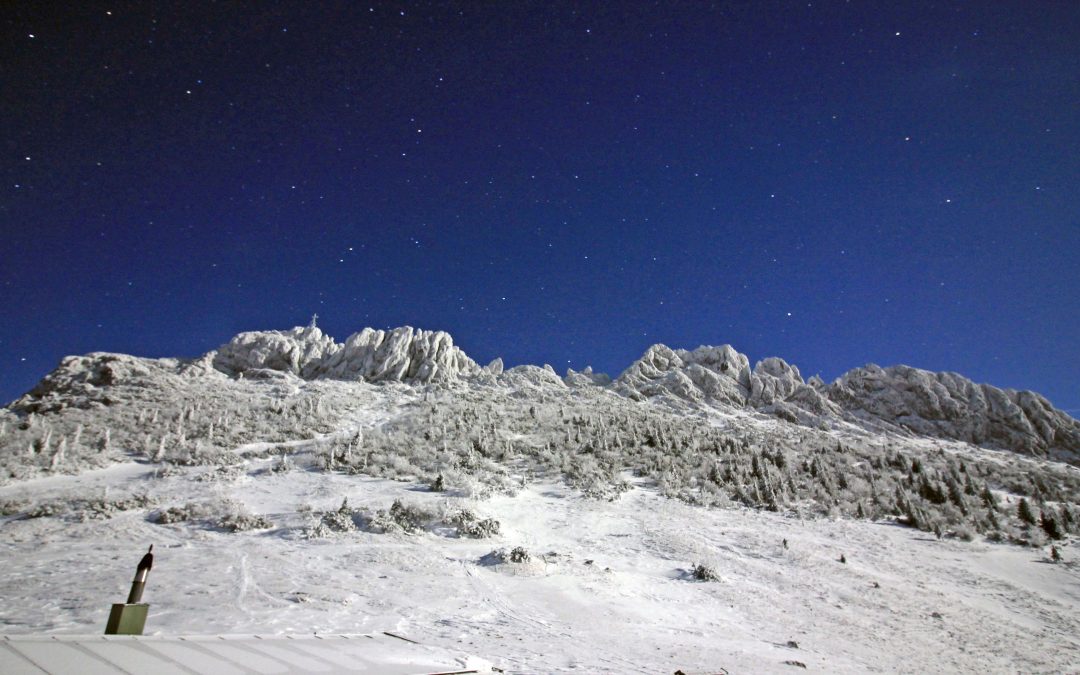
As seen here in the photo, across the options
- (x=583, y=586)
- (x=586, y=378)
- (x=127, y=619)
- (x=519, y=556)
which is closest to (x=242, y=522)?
(x=519, y=556)

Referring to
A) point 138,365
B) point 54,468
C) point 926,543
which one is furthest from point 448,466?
point 138,365

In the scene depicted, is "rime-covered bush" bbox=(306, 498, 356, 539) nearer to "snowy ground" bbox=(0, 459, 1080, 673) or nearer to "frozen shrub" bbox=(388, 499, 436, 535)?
"snowy ground" bbox=(0, 459, 1080, 673)

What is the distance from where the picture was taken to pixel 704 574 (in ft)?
51.8

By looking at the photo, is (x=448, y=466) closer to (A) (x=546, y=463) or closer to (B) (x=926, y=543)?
(A) (x=546, y=463)

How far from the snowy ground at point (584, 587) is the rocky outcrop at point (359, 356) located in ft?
132

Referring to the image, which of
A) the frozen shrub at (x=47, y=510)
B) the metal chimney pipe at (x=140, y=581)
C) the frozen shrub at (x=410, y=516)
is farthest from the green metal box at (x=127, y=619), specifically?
the frozen shrub at (x=47, y=510)

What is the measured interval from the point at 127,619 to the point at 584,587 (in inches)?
450

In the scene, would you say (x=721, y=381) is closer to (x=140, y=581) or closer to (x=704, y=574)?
(x=704, y=574)

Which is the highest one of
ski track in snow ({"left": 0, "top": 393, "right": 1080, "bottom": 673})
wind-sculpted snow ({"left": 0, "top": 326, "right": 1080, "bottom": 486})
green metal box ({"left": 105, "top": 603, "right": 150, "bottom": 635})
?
wind-sculpted snow ({"left": 0, "top": 326, "right": 1080, "bottom": 486})

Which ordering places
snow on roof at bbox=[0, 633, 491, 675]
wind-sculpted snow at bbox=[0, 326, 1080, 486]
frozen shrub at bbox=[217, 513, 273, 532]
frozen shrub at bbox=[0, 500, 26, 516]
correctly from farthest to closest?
wind-sculpted snow at bbox=[0, 326, 1080, 486], frozen shrub at bbox=[0, 500, 26, 516], frozen shrub at bbox=[217, 513, 273, 532], snow on roof at bbox=[0, 633, 491, 675]

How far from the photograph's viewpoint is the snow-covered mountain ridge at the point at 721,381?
5750cm

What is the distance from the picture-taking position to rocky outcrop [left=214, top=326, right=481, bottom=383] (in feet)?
207

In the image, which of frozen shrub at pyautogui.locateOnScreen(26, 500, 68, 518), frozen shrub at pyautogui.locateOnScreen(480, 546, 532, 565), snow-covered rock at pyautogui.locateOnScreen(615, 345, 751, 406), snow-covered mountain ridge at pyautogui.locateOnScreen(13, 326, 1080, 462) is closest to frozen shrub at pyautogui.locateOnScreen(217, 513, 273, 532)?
frozen shrub at pyautogui.locateOnScreen(26, 500, 68, 518)

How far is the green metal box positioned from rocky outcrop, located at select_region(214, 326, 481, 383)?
56.0 metres
